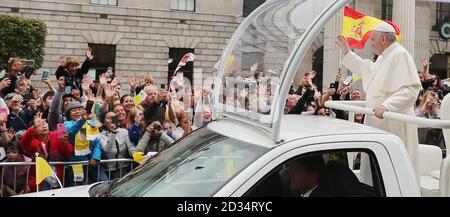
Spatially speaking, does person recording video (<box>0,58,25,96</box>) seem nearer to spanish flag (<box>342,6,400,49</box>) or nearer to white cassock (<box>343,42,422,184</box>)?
spanish flag (<box>342,6,400,49</box>)

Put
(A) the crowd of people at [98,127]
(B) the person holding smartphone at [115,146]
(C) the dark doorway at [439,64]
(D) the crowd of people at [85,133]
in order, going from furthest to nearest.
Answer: (C) the dark doorway at [439,64] → (B) the person holding smartphone at [115,146] → (D) the crowd of people at [85,133] → (A) the crowd of people at [98,127]

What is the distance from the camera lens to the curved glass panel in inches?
123

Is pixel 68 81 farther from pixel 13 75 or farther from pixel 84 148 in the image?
pixel 84 148

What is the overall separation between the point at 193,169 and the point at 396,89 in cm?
195

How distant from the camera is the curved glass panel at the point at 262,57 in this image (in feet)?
10.2

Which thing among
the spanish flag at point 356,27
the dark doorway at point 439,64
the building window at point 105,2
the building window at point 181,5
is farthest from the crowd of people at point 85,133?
the dark doorway at point 439,64

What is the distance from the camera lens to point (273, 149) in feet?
9.44

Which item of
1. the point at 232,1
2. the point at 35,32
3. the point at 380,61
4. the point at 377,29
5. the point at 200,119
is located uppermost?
the point at 232,1

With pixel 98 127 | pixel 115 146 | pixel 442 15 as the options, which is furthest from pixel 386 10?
pixel 115 146

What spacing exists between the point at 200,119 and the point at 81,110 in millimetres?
2413

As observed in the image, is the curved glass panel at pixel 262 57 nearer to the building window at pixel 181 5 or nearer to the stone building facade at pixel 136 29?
the stone building facade at pixel 136 29

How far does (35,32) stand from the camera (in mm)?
28234

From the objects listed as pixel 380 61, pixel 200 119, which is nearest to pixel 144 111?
pixel 200 119
